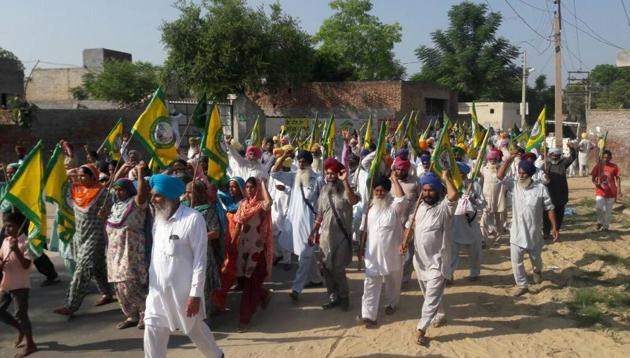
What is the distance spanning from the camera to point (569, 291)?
6.63 m

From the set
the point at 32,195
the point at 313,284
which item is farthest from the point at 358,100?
the point at 32,195

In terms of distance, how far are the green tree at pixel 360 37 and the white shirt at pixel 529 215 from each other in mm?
44390

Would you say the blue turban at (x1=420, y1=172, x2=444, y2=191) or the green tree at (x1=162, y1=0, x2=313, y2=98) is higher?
the green tree at (x1=162, y1=0, x2=313, y2=98)

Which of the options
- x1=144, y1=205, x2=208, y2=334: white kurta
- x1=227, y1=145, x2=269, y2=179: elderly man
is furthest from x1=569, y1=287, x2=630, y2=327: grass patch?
x1=227, y1=145, x2=269, y2=179: elderly man

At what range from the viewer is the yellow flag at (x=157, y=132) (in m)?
5.71

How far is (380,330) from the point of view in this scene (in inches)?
215

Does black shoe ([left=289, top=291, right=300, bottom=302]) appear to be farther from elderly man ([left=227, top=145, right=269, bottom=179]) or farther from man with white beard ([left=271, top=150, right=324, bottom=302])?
elderly man ([left=227, top=145, right=269, bottom=179])

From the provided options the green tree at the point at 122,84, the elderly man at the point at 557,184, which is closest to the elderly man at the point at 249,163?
the elderly man at the point at 557,184

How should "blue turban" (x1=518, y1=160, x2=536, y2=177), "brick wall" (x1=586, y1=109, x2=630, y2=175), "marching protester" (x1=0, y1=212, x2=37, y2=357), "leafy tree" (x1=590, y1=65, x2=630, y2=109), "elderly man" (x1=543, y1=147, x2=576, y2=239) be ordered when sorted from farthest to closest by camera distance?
1. "leafy tree" (x1=590, y1=65, x2=630, y2=109)
2. "brick wall" (x1=586, y1=109, x2=630, y2=175)
3. "elderly man" (x1=543, y1=147, x2=576, y2=239)
4. "blue turban" (x1=518, y1=160, x2=536, y2=177)
5. "marching protester" (x1=0, y1=212, x2=37, y2=357)

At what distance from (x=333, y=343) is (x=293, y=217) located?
1.94m

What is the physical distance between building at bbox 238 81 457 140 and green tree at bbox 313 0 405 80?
17370 mm

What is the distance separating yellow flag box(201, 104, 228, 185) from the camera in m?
6.02

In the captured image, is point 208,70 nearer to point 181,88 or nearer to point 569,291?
point 181,88

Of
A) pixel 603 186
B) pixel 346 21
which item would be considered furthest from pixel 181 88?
pixel 603 186
